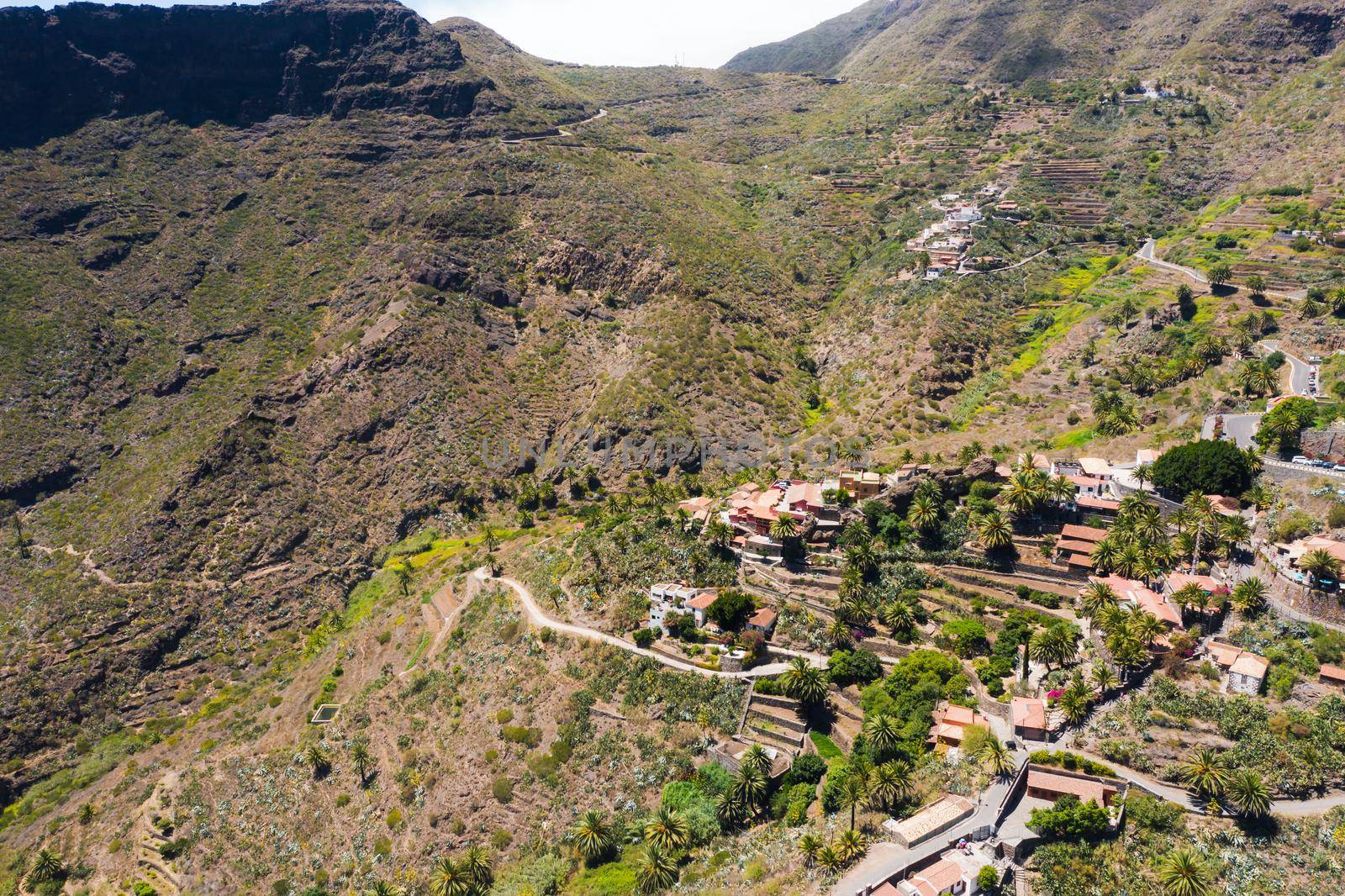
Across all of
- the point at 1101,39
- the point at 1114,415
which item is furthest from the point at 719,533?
the point at 1101,39

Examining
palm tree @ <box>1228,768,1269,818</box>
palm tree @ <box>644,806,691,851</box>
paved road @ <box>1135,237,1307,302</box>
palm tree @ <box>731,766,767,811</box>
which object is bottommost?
palm tree @ <box>644,806,691,851</box>

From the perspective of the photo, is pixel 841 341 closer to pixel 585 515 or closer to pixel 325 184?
pixel 585 515

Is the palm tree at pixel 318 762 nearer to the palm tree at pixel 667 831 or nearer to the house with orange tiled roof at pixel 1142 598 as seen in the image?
the palm tree at pixel 667 831

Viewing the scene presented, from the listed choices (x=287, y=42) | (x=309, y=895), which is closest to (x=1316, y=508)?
(x=309, y=895)

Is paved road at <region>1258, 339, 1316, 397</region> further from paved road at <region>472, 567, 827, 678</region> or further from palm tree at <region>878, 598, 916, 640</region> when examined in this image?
paved road at <region>472, 567, 827, 678</region>

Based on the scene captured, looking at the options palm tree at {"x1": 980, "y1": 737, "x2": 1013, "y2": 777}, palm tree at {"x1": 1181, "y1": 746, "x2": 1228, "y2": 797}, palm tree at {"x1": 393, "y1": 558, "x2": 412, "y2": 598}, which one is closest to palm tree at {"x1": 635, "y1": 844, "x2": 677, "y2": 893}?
palm tree at {"x1": 980, "y1": 737, "x2": 1013, "y2": 777}

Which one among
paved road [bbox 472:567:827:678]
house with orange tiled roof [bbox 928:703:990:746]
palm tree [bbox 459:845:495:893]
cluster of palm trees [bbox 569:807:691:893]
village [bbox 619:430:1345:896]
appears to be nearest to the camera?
village [bbox 619:430:1345:896]

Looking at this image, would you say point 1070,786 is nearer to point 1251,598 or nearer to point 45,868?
point 1251,598
